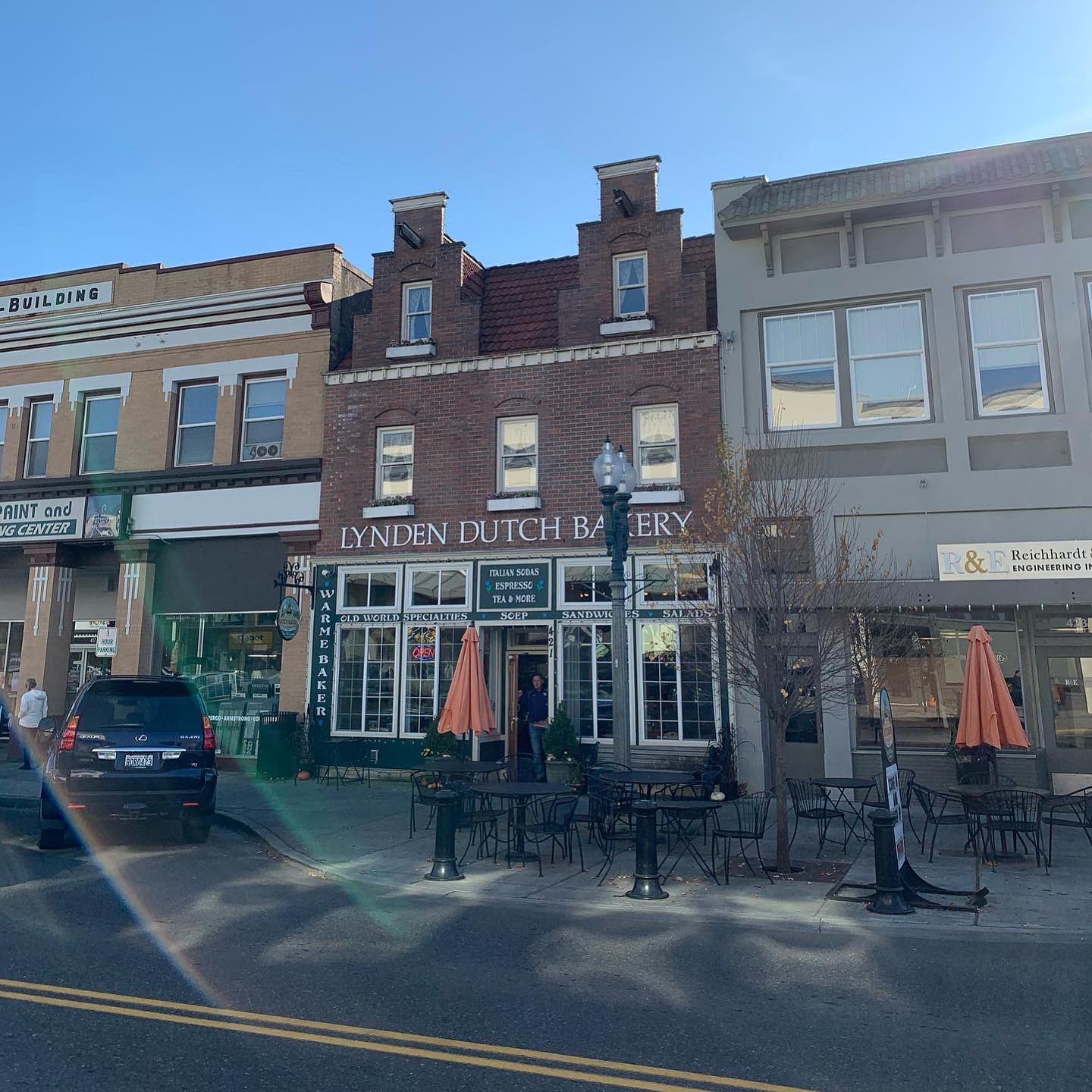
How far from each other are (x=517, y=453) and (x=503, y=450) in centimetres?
30

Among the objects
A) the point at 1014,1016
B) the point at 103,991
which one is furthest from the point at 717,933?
the point at 103,991

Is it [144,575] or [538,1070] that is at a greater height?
[144,575]

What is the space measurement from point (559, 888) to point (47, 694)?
14.6 metres

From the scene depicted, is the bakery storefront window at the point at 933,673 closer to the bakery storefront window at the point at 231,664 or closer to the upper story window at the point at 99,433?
the bakery storefront window at the point at 231,664

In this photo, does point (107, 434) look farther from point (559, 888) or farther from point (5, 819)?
point (559, 888)

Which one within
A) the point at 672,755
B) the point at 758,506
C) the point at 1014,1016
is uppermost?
the point at 758,506

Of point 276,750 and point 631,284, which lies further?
point 631,284

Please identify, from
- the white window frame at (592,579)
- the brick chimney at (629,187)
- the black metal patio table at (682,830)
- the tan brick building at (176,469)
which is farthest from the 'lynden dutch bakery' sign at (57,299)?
the black metal patio table at (682,830)

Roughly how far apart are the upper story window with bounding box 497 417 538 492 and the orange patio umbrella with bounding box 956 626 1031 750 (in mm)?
8307

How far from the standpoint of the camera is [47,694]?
19.0 metres

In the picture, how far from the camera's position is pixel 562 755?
48.5ft

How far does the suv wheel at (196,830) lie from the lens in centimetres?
1092

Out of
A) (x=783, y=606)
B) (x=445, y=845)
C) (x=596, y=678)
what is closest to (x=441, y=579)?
(x=596, y=678)

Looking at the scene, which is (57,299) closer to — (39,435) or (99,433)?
(39,435)
